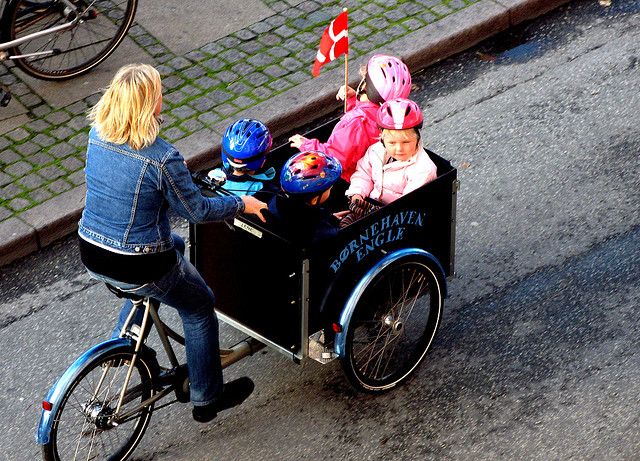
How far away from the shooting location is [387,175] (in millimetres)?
5820

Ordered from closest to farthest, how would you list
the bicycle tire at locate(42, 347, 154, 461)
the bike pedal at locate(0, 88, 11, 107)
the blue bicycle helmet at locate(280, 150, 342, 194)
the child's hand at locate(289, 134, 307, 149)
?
the bicycle tire at locate(42, 347, 154, 461)
the blue bicycle helmet at locate(280, 150, 342, 194)
the child's hand at locate(289, 134, 307, 149)
the bike pedal at locate(0, 88, 11, 107)

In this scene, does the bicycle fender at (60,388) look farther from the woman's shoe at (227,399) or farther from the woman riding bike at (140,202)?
the woman's shoe at (227,399)

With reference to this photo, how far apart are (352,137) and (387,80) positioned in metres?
0.33

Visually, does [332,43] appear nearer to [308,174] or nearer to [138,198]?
[308,174]

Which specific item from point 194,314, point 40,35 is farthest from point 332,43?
point 40,35

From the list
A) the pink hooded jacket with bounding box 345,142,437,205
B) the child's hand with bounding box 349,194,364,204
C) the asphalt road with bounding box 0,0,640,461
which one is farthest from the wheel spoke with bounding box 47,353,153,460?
the pink hooded jacket with bounding box 345,142,437,205

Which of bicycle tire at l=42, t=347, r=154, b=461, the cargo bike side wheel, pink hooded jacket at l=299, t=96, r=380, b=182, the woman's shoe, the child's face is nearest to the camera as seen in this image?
bicycle tire at l=42, t=347, r=154, b=461

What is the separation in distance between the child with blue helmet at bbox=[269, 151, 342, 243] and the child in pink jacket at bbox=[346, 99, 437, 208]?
40cm

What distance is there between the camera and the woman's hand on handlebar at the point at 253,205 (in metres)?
5.07

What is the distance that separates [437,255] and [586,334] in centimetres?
98

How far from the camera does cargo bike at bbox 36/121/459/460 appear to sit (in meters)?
5.28

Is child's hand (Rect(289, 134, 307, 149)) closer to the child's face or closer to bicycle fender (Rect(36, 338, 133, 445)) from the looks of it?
the child's face

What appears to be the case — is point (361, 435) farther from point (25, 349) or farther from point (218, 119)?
point (218, 119)

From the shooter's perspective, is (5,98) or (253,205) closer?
(253,205)
